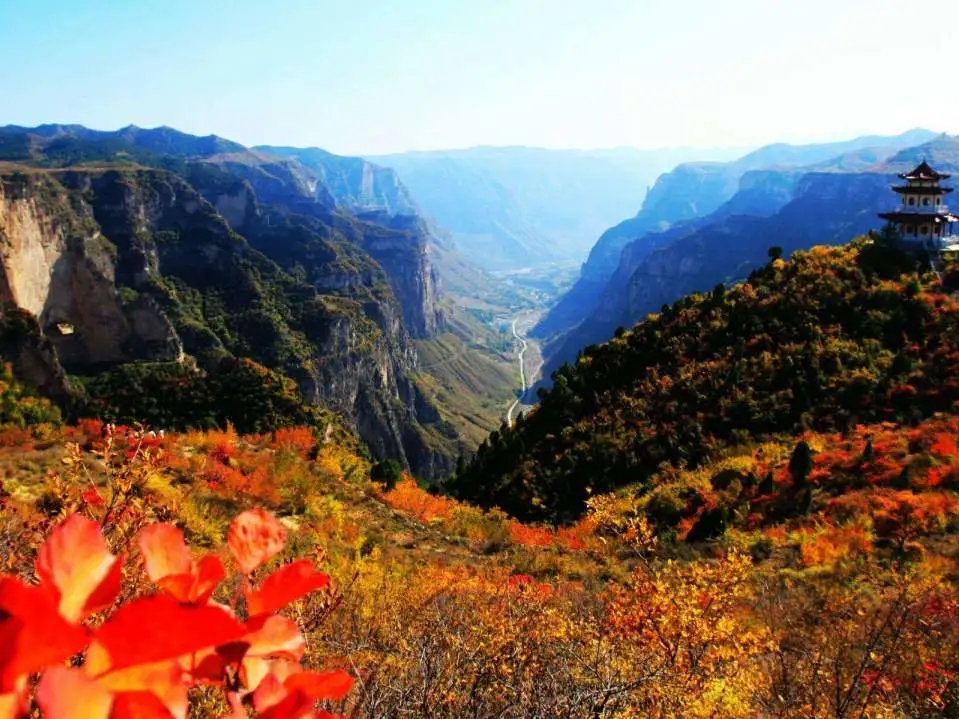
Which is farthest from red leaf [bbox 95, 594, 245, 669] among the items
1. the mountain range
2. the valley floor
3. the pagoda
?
the valley floor

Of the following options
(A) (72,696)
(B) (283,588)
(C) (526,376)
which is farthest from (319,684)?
(C) (526,376)

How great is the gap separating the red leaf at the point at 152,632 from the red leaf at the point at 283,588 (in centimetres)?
28

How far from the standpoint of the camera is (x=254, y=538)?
1062mm

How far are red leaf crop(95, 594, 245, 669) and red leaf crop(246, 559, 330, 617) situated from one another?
28cm

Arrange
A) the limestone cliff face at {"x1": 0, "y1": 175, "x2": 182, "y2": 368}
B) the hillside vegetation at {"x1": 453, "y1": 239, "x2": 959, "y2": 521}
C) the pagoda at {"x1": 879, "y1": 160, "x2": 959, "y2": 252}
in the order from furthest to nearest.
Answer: the limestone cliff face at {"x1": 0, "y1": 175, "x2": 182, "y2": 368} → the pagoda at {"x1": 879, "y1": 160, "x2": 959, "y2": 252} → the hillside vegetation at {"x1": 453, "y1": 239, "x2": 959, "y2": 521}

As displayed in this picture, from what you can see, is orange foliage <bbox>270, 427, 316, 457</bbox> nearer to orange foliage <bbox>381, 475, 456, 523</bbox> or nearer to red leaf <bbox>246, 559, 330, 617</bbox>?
orange foliage <bbox>381, 475, 456, 523</bbox>

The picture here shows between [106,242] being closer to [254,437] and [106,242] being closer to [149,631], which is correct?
[254,437]

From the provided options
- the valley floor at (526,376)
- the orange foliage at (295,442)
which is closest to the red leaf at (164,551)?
the orange foliage at (295,442)

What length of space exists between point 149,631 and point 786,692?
5.57 metres

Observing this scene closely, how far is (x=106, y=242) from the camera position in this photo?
66438 mm

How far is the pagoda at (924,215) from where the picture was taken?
27.1m

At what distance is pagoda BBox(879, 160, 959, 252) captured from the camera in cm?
2711

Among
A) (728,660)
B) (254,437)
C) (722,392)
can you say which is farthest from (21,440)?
(722,392)

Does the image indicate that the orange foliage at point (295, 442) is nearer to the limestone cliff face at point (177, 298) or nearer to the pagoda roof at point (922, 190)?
the pagoda roof at point (922, 190)
